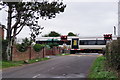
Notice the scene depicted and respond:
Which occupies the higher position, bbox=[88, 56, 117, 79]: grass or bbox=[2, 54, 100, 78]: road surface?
bbox=[88, 56, 117, 79]: grass

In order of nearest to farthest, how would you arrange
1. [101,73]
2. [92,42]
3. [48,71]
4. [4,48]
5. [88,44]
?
[101,73] < [48,71] < [4,48] < [92,42] < [88,44]

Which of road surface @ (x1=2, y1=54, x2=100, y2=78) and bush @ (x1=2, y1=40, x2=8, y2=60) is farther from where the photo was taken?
bush @ (x1=2, y1=40, x2=8, y2=60)

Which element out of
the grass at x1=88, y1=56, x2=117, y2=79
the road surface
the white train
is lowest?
the road surface

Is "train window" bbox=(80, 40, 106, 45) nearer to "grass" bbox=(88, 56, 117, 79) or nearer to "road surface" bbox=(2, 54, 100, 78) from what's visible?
"road surface" bbox=(2, 54, 100, 78)

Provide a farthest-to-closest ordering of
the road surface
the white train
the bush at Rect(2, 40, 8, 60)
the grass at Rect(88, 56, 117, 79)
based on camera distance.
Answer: the white train, the bush at Rect(2, 40, 8, 60), the road surface, the grass at Rect(88, 56, 117, 79)

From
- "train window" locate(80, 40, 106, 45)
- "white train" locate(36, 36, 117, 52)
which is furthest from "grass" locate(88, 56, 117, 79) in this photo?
"white train" locate(36, 36, 117, 52)

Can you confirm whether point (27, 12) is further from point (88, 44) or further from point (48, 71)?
point (88, 44)

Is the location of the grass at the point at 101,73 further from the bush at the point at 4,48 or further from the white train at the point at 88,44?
the white train at the point at 88,44

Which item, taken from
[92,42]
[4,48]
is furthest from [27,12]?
[92,42]

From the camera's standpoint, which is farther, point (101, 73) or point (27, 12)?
point (27, 12)

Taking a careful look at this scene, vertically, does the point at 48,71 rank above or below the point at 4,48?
below

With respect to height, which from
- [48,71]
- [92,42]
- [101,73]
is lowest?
[48,71]

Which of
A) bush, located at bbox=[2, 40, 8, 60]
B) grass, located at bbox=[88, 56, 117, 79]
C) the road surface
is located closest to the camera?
grass, located at bbox=[88, 56, 117, 79]

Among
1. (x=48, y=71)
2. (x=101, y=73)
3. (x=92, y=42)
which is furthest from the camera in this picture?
(x=92, y=42)
